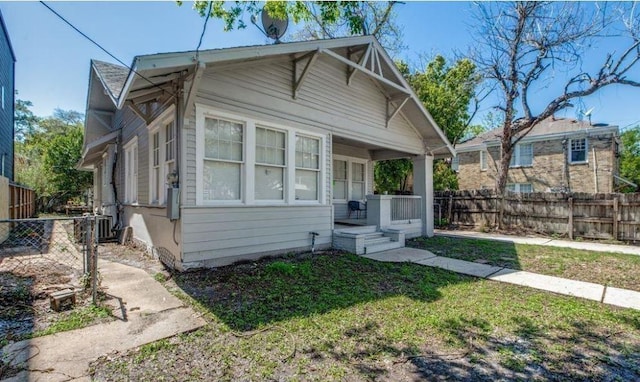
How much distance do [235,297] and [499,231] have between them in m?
11.7

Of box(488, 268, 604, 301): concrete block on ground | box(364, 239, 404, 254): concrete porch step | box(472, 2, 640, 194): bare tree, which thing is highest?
box(472, 2, 640, 194): bare tree

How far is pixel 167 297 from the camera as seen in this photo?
4.39 m

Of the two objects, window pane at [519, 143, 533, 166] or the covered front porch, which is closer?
the covered front porch

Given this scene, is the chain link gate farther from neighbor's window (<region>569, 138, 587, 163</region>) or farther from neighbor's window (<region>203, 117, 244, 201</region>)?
neighbor's window (<region>569, 138, 587, 163</region>)

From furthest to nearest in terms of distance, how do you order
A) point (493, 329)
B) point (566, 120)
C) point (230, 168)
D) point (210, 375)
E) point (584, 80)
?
point (566, 120) < point (584, 80) < point (230, 168) < point (493, 329) < point (210, 375)

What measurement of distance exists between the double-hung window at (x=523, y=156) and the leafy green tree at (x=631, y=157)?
803cm

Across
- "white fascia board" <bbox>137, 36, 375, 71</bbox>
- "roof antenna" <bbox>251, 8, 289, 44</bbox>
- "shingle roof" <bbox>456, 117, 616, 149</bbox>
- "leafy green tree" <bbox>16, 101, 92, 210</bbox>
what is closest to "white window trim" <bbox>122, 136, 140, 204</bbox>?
"roof antenna" <bbox>251, 8, 289, 44</bbox>

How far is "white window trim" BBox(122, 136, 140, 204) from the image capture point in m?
8.53

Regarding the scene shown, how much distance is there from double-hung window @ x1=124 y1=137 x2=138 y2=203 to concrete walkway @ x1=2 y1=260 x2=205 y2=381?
4661 millimetres

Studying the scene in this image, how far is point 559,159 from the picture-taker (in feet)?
61.2

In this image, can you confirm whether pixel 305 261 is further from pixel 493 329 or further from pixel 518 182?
pixel 518 182

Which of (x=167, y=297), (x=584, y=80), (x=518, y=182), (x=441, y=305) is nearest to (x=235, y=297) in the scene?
(x=167, y=297)

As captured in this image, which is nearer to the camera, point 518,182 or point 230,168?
point 230,168

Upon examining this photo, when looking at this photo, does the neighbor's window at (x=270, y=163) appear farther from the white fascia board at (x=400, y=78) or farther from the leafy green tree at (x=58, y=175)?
the leafy green tree at (x=58, y=175)
